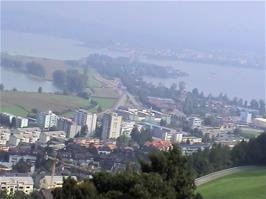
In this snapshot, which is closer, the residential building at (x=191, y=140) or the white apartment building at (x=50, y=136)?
the white apartment building at (x=50, y=136)

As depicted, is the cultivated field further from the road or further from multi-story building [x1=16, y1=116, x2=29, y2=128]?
the road

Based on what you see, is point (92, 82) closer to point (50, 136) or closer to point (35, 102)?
point (35, 102)

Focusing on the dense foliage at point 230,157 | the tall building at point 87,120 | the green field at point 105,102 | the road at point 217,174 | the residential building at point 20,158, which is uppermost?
the dense foliage at point 230,157

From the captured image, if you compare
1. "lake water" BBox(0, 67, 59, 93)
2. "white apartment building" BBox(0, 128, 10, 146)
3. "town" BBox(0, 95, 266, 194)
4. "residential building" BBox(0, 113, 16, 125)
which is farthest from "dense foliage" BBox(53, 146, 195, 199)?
"lake water" BBox(0, 67, 59, 93)

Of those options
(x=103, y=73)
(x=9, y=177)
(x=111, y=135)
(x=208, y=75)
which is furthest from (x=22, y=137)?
(x=208, y=75)

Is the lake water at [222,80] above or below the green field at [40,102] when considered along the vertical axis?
above

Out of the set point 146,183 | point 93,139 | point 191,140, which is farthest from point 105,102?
point 146,183

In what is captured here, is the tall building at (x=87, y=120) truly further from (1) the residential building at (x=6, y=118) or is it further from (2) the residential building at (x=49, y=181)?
(2) the residential building at (x=49, y=181)

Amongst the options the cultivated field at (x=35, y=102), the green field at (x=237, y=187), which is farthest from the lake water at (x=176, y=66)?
the green field at (x=237, y=187)
